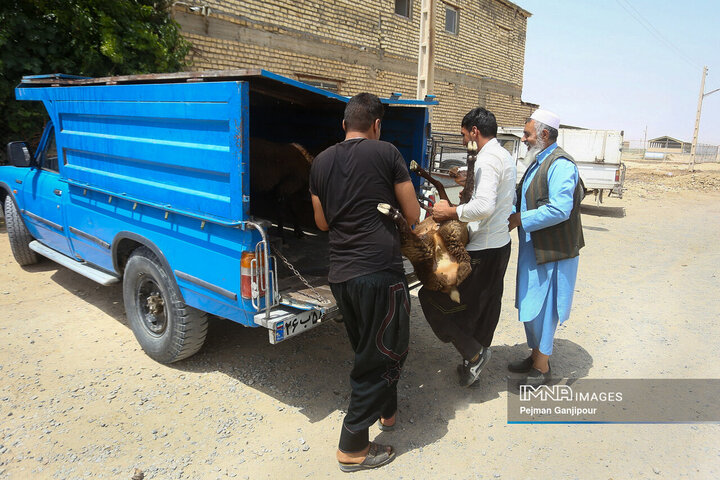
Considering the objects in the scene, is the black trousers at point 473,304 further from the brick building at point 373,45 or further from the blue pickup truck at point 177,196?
the brick building at point 373,45

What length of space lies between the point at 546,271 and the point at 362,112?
183cm

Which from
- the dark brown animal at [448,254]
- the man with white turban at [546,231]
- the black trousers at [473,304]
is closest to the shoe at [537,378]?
the man with white turban at [546,231]

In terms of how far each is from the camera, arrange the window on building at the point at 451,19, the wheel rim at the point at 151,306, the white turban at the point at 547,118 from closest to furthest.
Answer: the white turban at the point at 547,118 < the wheel rim at the point at 151,306 < the window on building at the point at 451,19

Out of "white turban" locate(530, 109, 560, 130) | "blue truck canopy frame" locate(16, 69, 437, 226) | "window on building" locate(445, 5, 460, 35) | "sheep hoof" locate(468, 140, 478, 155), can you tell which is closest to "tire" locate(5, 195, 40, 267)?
"blue truck canopy frame" locate(16, 69, 437, 226)

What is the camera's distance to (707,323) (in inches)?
192

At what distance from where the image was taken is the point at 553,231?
10.5ft

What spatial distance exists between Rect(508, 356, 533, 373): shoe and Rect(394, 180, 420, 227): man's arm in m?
1.88

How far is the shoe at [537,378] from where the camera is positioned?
3492 millimetres

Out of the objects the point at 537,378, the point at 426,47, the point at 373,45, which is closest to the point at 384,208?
the point at 537,378

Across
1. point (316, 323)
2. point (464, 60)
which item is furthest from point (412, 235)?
point (464, 60)

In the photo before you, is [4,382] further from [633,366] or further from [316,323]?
[633,366]

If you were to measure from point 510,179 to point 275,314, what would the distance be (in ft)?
5.80

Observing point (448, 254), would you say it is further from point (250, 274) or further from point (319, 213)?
point (250, 274)

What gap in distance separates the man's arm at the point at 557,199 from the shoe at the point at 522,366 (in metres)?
1.20
